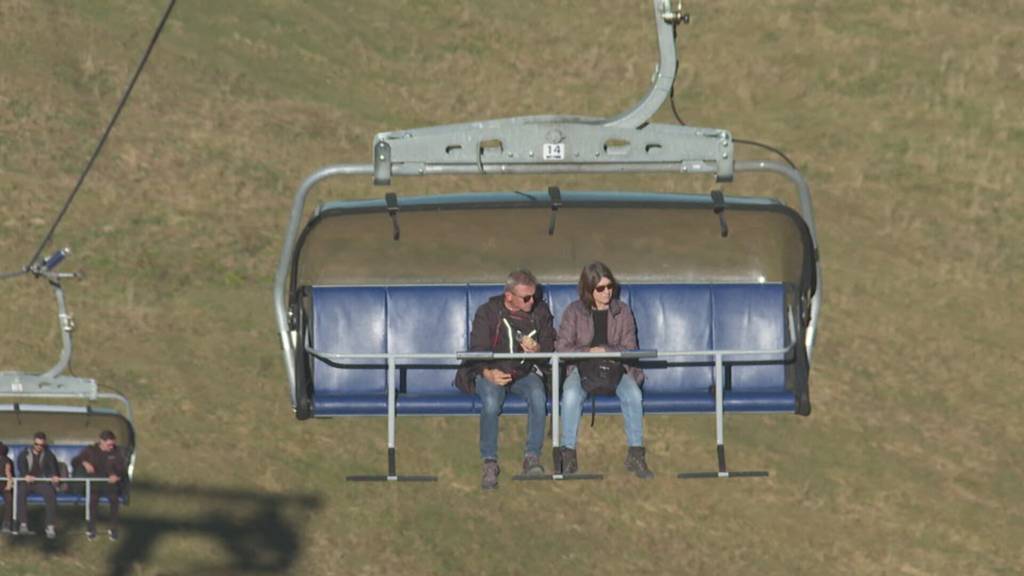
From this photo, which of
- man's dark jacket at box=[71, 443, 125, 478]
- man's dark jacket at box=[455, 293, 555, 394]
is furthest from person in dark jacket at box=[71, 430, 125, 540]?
man's dark jacket at box=[455, 293, 555, 394]

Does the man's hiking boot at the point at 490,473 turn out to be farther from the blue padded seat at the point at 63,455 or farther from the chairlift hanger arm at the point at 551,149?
the blue padded seat at the point at 63,455

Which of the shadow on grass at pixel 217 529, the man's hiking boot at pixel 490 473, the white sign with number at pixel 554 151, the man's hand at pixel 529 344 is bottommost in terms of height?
the shadow on grass at pixel 217 529

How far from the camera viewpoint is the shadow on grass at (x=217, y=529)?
1332 inches

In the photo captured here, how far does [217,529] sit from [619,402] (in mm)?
15383

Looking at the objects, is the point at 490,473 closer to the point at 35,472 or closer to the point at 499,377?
the point at 499,377

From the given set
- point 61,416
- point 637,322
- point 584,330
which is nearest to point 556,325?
point 637,322

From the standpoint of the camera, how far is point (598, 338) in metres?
19.9

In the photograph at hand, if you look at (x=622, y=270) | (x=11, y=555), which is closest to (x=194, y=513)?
(x=11, y=555)

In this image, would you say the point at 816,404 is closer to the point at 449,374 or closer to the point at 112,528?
the point at 112,528

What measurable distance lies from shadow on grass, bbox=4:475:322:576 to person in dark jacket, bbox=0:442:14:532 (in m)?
8.34

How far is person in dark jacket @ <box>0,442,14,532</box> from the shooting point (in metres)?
24.3

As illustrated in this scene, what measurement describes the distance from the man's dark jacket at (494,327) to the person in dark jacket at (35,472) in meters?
5.88

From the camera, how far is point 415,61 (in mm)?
48688

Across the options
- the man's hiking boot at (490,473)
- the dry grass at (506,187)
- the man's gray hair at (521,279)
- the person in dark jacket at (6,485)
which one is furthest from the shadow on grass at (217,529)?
the man's gray hair at (521,279)
